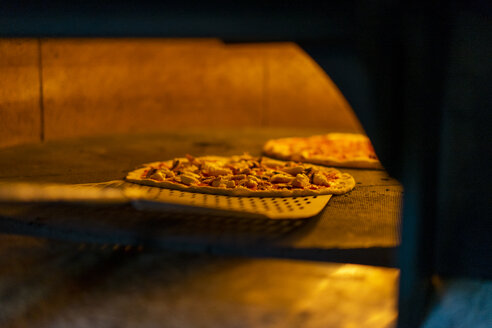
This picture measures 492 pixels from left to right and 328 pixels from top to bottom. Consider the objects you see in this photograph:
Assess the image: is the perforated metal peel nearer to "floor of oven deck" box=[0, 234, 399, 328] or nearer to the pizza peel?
the pizza peel

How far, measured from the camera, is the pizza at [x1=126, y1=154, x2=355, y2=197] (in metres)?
2.34

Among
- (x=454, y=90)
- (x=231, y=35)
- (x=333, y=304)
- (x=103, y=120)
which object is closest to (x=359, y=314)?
(x=333, y=304)

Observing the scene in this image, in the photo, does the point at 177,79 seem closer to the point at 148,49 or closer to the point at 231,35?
the point at 148,49

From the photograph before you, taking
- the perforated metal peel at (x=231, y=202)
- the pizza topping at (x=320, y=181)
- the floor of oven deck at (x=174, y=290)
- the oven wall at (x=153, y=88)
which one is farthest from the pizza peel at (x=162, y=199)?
the oven wall at (x=153, y=88)

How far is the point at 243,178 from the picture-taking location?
2.46 meters

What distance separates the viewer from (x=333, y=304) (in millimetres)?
2584

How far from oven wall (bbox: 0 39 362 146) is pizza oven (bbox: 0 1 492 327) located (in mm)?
16

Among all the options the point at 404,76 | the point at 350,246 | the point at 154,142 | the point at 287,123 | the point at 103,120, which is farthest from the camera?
the point at 287,123

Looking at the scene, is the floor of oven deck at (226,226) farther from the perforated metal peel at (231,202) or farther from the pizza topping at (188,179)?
the pizza topping at (188,179)

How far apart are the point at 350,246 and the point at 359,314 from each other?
84 centimetres

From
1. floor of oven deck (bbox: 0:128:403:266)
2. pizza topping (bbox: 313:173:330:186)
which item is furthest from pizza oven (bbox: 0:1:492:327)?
pizza topping (bbox: 313:173:330:186)

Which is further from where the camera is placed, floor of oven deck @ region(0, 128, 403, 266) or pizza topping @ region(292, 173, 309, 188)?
pizza topping @ region(292, 173, 309, 188)

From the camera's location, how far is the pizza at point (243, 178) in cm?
234

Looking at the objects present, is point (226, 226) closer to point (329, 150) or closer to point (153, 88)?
point (329, 150)
